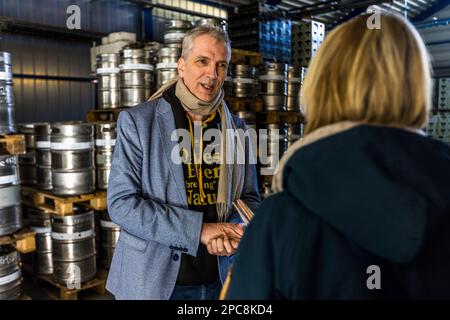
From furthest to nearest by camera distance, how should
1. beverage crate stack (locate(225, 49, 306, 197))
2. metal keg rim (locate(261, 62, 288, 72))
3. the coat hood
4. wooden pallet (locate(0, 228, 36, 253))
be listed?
metal keg rim (locate(261, 62, 288, 72)) < beverage crate stack (locate(225, 49, 306, 197)) < wooden pallet (locate(0, 228, 36, 253)) < the coat hood

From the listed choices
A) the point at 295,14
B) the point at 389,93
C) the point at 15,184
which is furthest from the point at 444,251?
the point at 295,14

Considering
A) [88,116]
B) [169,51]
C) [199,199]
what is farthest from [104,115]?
[199,199]

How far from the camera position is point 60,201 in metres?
4.79

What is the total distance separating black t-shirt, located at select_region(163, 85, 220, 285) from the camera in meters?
2.21

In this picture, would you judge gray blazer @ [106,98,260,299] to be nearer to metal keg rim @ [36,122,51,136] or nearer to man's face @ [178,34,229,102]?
man's face @ [178,34,229,102]

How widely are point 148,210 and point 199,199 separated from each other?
328 mm

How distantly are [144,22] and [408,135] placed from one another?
35.4 ft

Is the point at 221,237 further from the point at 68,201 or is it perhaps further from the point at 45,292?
the point at 45,292

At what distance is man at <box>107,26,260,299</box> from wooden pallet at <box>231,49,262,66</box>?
12.3 feet

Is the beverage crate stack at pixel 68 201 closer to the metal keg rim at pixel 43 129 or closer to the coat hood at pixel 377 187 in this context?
the metal keg rim at pixel 43 129

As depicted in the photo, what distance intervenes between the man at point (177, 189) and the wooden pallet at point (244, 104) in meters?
3.37

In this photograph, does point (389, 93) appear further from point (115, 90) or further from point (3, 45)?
point (3, 45)

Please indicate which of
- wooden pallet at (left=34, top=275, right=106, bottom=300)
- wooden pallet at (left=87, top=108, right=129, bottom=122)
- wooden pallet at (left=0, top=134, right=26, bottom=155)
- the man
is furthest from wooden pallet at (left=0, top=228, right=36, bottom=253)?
the man

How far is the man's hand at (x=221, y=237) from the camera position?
2.03 meters
